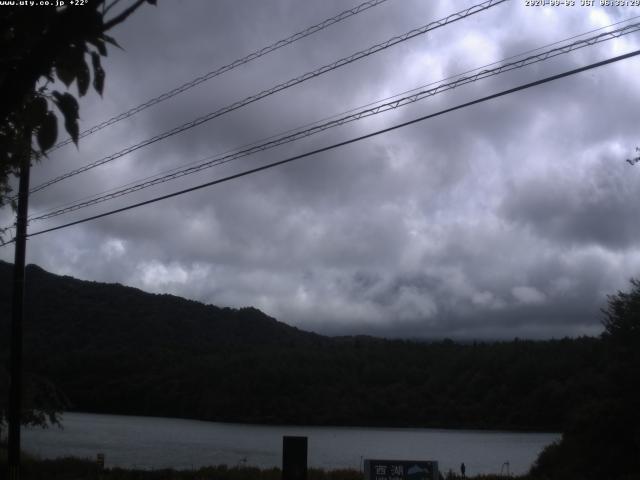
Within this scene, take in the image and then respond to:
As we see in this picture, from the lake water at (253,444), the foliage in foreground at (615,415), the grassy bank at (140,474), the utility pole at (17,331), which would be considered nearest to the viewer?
the utility pole at (17,331)

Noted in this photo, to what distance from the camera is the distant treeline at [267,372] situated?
73.4 meters

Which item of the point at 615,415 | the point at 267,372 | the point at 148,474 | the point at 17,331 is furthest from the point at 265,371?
the point at 17,331

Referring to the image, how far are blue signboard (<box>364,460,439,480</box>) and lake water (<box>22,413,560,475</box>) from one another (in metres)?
27.9

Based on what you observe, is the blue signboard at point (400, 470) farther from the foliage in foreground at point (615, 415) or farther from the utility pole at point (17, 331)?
the foliage in foreground at point (615, 415)

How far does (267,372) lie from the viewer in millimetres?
92812

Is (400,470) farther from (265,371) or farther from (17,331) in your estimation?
(265,371)

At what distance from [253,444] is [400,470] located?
178 ft

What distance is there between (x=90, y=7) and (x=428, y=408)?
9104 centimetres

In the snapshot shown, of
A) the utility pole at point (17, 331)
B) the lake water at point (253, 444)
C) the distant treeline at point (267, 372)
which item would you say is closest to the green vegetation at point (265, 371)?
the distant treeline at point (267, 372)

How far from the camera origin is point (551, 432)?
246ft

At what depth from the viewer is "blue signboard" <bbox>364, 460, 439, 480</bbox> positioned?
12.8 meters

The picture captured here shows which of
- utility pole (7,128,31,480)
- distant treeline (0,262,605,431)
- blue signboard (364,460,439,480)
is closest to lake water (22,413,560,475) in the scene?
distant treeline (0,262,605,431)

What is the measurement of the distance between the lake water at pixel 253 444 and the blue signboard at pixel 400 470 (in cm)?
2788

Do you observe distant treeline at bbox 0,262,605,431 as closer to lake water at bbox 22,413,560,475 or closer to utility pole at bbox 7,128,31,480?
lake water at bbox 22,413,560,475
